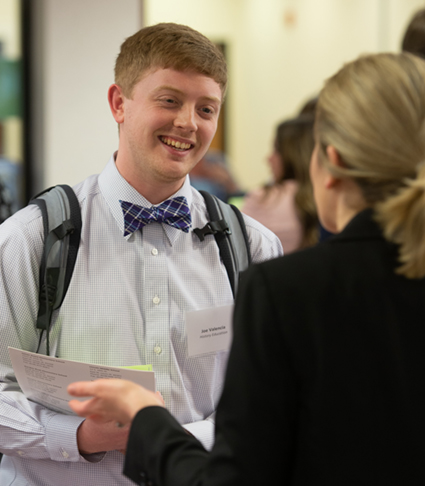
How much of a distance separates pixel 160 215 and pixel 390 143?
2.60 ft

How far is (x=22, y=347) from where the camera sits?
1434mm

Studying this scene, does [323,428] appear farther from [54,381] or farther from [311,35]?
[311,35]

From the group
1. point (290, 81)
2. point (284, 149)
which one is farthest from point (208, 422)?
point (290, 81)

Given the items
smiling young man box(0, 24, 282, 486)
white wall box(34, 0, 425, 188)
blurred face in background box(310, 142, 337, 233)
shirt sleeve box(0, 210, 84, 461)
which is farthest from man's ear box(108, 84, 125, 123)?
white wall box(34, 0, 425, 188)

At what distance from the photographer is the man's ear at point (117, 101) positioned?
163 centimetres

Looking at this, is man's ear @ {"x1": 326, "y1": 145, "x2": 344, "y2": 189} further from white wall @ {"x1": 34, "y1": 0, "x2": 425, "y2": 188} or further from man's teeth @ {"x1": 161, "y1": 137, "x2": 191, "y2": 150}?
white wall @ {"x1": 34, "y1": 0, "x2": 425, "y2": 188}


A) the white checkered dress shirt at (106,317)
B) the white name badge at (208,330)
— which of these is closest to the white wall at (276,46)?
the white checkered dress shirt at (106,317)

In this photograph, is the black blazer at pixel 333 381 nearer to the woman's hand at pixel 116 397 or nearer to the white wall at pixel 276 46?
the woman's hand at pixel 116 397

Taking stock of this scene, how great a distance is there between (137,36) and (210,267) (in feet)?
2.05

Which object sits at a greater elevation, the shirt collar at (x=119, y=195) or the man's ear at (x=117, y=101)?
the man's ear at (x=117, y=101)

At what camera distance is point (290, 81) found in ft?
20.1

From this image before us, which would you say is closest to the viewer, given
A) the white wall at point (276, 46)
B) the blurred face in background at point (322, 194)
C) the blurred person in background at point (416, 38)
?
the blurred face in background at point (322, 194)

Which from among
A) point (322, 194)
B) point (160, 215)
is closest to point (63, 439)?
point (160, 215)

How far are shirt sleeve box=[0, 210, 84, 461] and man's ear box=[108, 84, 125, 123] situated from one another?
39 centimetres
